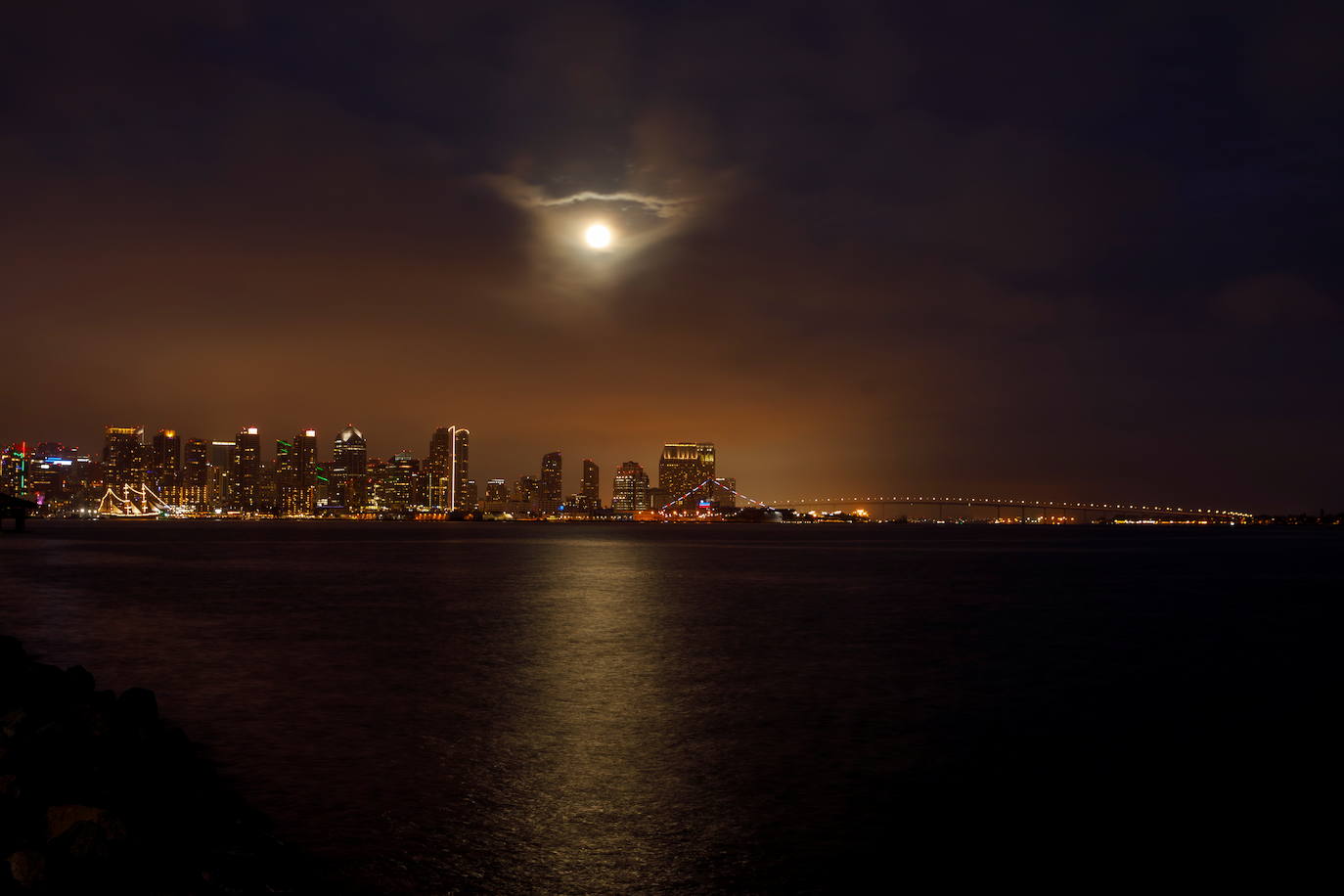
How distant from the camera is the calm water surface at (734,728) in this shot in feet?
34.3

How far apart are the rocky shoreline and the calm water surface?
3.09 ft

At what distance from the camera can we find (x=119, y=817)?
876 cm

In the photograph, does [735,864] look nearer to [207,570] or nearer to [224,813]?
[224,813]

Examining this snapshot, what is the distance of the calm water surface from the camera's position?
10.5m

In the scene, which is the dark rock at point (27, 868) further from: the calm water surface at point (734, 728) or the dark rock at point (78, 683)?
the dark rock at point (78, 683)

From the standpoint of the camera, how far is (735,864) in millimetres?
9758

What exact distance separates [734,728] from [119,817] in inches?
402

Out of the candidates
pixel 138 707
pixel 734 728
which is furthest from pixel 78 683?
pixel 734 728

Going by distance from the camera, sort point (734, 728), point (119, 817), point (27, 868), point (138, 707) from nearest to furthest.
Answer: point (27, 868) → point (119, 817) → point (138, 707) → point (734, 728)

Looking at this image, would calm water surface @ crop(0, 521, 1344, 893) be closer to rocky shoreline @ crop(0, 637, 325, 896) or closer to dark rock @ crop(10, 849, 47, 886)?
rocky shoreline @ crop(0, 637, 325, 896)

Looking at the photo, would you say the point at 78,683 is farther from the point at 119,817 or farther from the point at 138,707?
the point at 119,817

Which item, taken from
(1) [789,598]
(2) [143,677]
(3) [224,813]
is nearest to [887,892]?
(3) [224,813]

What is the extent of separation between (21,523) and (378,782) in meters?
145

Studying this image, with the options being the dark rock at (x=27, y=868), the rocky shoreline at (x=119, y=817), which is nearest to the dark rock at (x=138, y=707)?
the rocky shoreline at (x=119, y=817)
